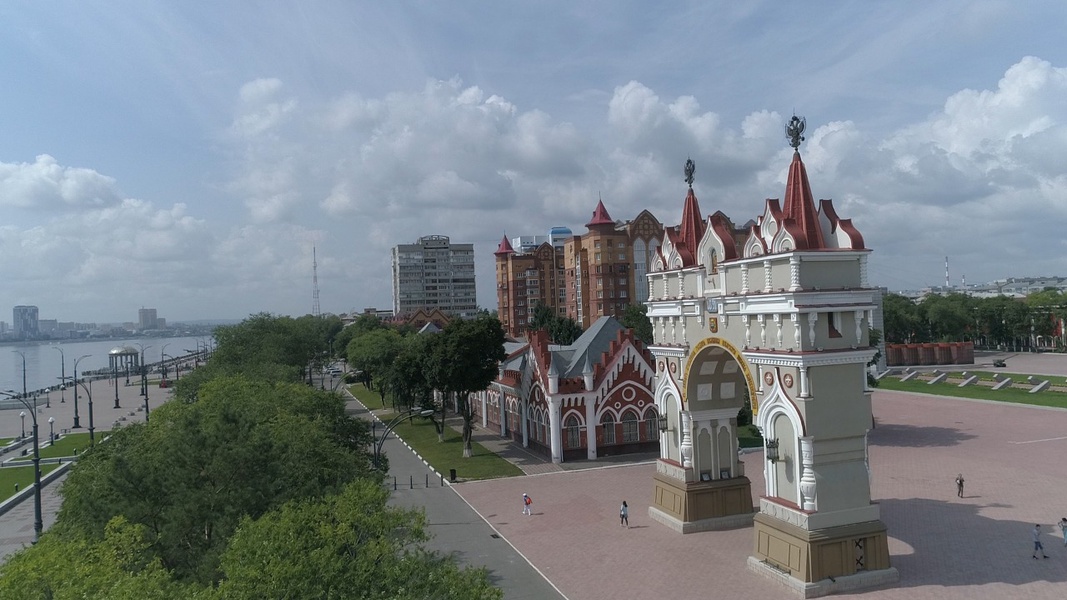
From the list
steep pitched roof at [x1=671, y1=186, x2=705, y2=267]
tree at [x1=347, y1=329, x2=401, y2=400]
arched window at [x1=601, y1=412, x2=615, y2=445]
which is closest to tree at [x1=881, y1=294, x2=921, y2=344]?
tree at [x1=347, y1=329, x2=401, y2=400]

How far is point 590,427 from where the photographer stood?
42.9 meters

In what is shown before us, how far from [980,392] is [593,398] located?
149 feet

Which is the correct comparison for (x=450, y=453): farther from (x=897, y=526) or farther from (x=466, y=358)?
(x=897, y=526)

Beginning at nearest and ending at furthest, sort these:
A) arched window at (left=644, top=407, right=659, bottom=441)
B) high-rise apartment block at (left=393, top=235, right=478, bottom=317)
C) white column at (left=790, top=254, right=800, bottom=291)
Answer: white column at (left=790, top=254, right=800, bottom=291)
arched window at (left=644, top=407, right=659, bottom=441)
high-rise apartment block at (left=393, top=235, right=478, bottom=317)

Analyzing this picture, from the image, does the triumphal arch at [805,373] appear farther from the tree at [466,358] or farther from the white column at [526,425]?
the white column at [526,425]

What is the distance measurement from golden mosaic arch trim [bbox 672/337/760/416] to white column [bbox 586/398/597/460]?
15550 millimetres

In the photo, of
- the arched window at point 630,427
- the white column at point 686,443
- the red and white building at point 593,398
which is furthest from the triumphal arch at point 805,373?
the arched window at point 630,427

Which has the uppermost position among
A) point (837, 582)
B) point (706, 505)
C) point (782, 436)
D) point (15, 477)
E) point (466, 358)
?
point (466, 358)

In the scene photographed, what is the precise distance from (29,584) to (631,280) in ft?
307

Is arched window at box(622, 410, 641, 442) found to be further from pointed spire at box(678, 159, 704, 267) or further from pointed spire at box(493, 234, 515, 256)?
pointed spire at box(493, 234, 515, 256)

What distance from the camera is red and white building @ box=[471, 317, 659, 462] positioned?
4262cm

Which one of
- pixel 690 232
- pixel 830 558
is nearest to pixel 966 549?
pixel 830 558

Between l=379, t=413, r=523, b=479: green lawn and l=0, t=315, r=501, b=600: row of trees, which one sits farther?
l=379, t=413, r=523, b=479: green lawn

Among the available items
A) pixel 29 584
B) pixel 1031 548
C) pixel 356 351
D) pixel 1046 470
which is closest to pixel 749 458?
pixel 1046 470
